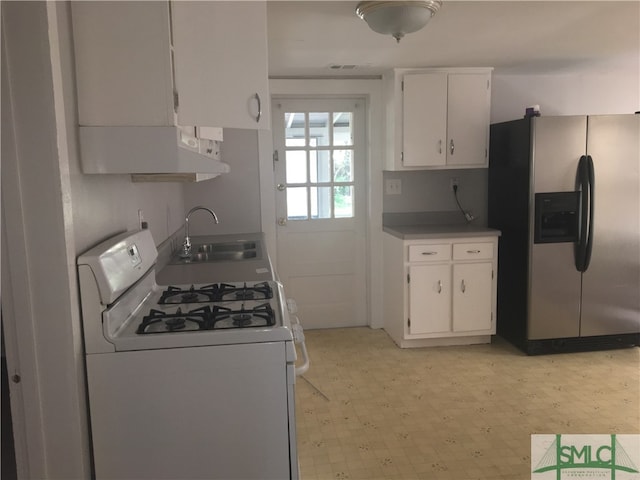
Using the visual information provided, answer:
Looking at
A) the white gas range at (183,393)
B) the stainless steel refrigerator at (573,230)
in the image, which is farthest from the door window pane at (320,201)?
the white gas range at (183,393)

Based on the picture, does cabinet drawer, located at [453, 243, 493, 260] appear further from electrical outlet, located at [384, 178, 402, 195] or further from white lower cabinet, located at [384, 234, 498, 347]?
electrical outlet, located at [384, 178, 402, 195]

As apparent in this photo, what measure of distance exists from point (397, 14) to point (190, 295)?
4.93 ft

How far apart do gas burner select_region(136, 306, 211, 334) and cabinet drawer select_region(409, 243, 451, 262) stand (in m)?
2.24

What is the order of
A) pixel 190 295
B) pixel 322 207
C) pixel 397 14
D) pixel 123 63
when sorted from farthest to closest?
pixel 322 207, pixel 397 14, pixel 190 295, pixel 123 63

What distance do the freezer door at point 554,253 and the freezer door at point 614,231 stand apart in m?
0.10

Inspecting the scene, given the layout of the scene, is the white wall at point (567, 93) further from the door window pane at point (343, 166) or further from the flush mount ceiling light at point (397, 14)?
the flush mount ceiling light at point (397, 14)

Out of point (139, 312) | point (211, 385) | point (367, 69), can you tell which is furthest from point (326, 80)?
point (211, 385)

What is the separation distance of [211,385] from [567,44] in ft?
9.80

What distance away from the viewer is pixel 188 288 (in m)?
2.31

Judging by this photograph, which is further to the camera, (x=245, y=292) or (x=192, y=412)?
(x=245, y=292)

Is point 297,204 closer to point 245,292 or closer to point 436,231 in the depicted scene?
point 436,231

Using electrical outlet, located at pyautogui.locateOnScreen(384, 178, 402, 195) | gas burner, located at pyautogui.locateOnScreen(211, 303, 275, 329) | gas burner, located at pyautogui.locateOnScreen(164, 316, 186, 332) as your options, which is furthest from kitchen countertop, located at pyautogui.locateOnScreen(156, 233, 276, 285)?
electrical outlet, located at pyautogui.locateOnScreen(384, 178, 402, 195)

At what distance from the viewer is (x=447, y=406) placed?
3.02m

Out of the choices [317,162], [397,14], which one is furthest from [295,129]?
[397,14]
